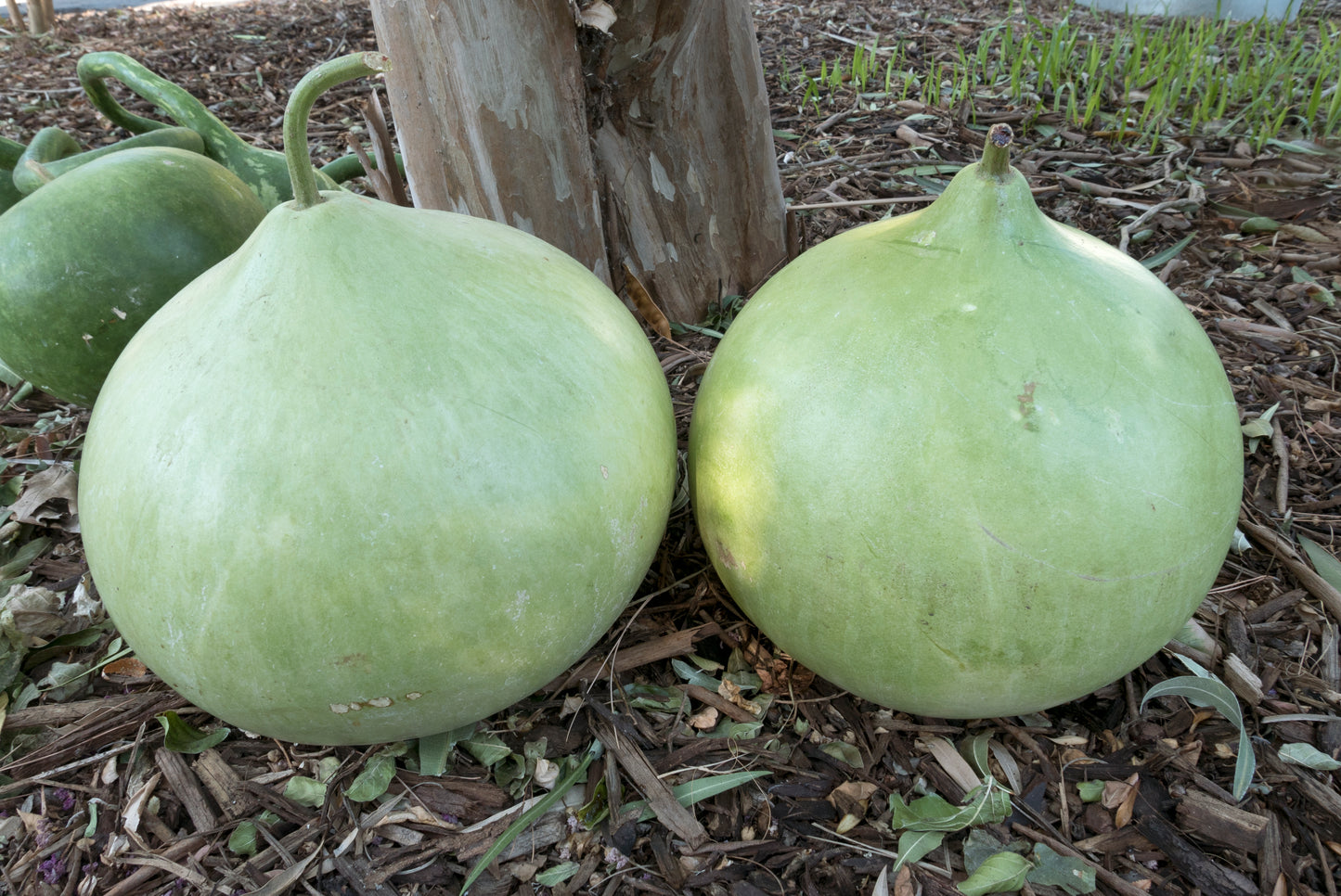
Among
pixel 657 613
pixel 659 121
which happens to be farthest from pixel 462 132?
pixel 657 613

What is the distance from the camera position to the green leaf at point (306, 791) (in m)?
1.45

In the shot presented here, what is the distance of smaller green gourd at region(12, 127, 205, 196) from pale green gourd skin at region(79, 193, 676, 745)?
1.08 meters

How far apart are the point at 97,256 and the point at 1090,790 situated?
2193mm

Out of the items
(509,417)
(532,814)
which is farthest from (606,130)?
(532,814)

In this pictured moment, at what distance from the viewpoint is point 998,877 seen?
1287 mm

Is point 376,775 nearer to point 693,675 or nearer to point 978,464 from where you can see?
point 693,675

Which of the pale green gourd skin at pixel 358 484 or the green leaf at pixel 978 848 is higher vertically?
the pale green gourd skin at pixel 358 484

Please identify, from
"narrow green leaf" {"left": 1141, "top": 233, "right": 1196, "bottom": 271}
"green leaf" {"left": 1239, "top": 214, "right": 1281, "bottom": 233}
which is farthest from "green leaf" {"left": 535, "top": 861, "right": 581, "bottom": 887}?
"green leaf" {"left": 1239, "top": 214, "right": 1281, "bottom": 233}

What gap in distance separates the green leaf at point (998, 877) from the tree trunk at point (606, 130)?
1.55 metres

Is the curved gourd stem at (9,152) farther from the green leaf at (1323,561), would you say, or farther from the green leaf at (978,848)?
the green leaf at (1323,561)

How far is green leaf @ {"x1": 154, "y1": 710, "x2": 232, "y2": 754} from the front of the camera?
1.52m

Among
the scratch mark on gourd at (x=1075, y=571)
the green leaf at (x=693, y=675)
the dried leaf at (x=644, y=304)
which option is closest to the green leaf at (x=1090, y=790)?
the scratch mark on gourd at (x=1075, y=571)

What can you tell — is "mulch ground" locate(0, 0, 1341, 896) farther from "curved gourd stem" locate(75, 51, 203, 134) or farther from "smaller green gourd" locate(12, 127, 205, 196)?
"curved gourd stem" locate(75, 51, 203, 134)

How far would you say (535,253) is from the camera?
148cm
